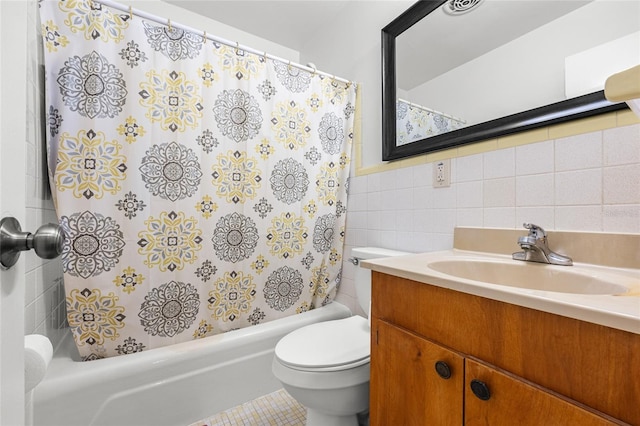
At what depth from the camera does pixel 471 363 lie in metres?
0.57

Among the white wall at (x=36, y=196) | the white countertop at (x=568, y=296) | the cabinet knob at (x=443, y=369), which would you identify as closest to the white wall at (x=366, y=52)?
the white countertop at (x=568, y=296)

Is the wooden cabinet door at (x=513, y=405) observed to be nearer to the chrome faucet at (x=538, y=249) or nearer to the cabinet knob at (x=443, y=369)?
the cabinet knob at (x=443, y=369)

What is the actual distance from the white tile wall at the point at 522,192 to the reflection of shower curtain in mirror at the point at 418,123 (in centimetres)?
15

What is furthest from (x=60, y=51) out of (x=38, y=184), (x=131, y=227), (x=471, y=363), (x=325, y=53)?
(x=471, y=363)

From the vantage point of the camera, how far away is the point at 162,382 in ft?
3.70

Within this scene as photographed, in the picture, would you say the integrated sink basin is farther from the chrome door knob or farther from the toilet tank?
the chrome door knob

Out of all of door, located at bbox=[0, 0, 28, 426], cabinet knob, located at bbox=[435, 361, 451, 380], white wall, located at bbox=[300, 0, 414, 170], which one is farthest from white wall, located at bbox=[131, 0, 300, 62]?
cabinet knob, located at bbox=[435, 361, 451, 380]

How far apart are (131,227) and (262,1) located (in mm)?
1529

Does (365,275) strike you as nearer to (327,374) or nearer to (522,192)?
(327,374)

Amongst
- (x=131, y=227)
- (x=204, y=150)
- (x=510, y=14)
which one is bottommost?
(x=131, y=227)

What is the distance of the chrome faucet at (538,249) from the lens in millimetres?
810

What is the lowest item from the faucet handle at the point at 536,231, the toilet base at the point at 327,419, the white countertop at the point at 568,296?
the toilet base at the point at 327,419

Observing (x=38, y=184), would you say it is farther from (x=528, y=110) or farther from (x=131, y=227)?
(x=528, y=110)

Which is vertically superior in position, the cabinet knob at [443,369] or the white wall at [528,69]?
the white wall at [528,69]
